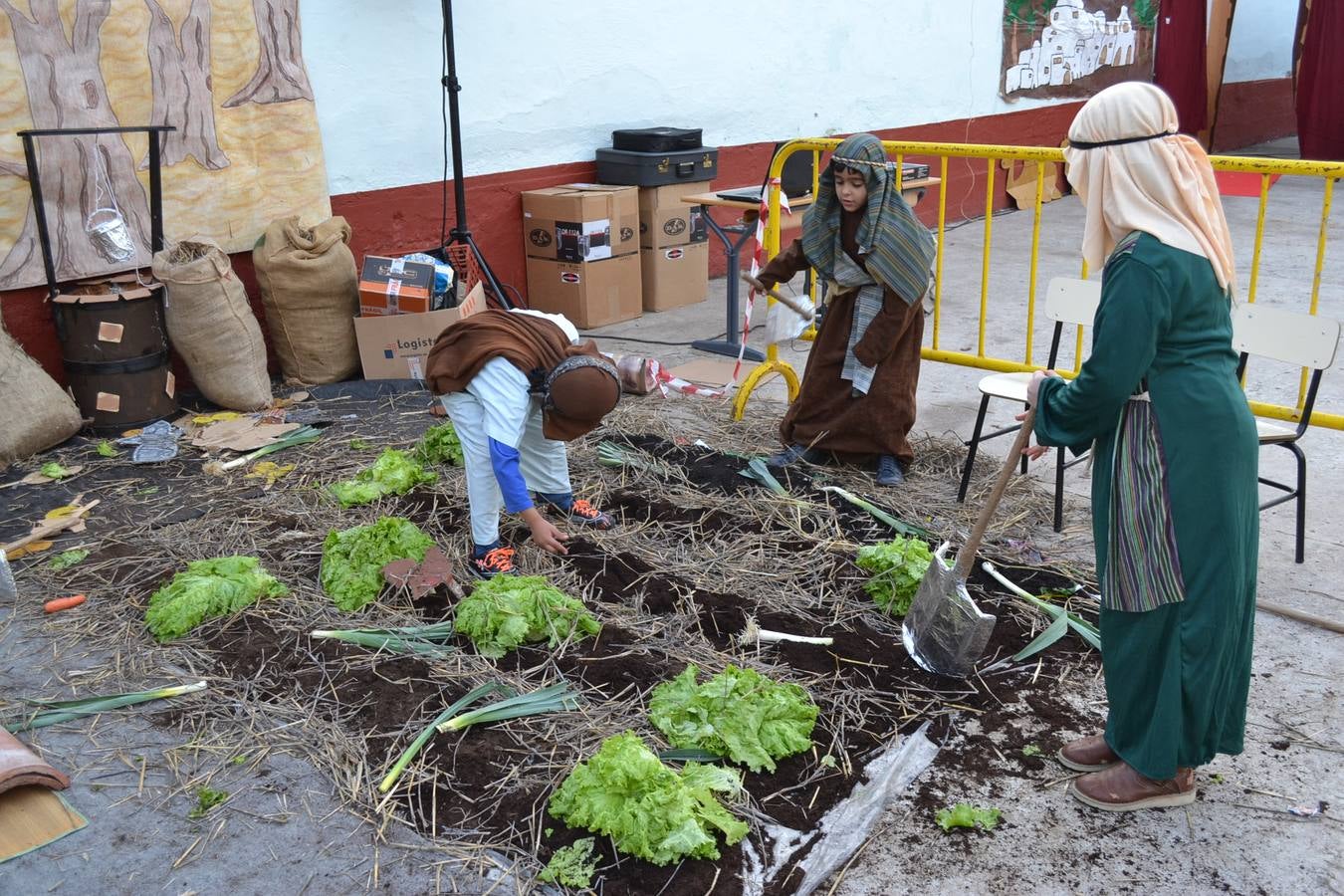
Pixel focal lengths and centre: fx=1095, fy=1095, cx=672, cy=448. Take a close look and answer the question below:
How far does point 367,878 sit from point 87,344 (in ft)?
14.0

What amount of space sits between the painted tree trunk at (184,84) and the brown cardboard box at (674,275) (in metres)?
3.38

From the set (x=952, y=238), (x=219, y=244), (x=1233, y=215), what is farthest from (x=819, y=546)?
(x=1233, y=215)

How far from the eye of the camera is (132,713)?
3.43m

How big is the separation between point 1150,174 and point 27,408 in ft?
17.6

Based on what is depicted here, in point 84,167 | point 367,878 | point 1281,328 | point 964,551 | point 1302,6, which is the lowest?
point 367,878

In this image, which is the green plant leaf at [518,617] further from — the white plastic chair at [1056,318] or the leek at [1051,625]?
the white plastic chair at [1056,318]

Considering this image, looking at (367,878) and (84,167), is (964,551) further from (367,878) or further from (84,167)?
(84,167)

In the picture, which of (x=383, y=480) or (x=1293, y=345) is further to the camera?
(x=383, y=480)

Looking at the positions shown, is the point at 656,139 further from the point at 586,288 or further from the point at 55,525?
the point at 55,525

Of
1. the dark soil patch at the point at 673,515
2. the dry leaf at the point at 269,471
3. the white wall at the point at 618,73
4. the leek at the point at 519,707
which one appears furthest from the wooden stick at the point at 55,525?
the white wall at the point at 618,73

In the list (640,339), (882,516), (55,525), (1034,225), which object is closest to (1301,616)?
(882,516)

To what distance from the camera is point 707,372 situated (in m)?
7.02

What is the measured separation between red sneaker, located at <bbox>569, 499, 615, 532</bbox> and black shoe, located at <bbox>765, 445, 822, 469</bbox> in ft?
3.19

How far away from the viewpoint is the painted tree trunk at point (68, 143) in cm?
582
